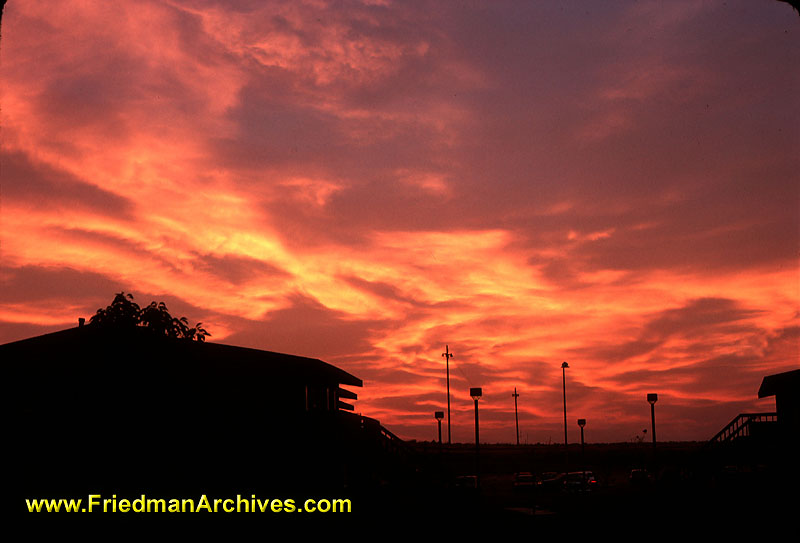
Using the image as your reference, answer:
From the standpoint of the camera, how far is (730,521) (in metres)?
31.6

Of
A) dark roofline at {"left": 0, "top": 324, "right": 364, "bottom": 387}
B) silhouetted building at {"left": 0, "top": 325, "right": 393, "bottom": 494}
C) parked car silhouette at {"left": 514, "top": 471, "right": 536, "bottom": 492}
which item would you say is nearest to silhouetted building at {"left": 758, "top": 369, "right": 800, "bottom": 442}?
dark roofline at {"left": 0, "top": 324, "right": 364, "bottom": 387}

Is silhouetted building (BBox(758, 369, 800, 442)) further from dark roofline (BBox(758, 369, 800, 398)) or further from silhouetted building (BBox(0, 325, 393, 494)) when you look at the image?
silhouetted building (BBox(0, 325, 393, 494))

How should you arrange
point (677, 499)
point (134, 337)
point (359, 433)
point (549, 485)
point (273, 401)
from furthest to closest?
point (549, 485), point (677, 499), point (359, 433), point (273, 401), point (134, 337)

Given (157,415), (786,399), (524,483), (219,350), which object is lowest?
(524,483)

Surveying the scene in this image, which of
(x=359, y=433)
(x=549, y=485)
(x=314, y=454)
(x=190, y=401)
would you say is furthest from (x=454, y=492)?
(x=549, y=485)

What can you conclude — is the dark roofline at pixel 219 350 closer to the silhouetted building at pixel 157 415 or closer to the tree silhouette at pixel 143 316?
the silhouetted building at pixel 157 415

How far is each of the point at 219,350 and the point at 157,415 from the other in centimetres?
342

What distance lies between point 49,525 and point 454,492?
19.5 metres

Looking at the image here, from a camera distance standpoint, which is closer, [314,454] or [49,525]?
[49,525]

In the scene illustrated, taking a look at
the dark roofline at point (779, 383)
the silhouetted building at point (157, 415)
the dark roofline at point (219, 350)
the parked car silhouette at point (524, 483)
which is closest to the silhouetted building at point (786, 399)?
the dark roofline at point (779, 383)

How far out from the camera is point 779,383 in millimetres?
40000

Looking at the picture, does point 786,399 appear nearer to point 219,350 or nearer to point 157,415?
point 219,350

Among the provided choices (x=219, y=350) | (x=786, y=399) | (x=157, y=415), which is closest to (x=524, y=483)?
(x=786, y=399)

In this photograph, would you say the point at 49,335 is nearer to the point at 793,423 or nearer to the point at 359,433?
the point at 359,433
